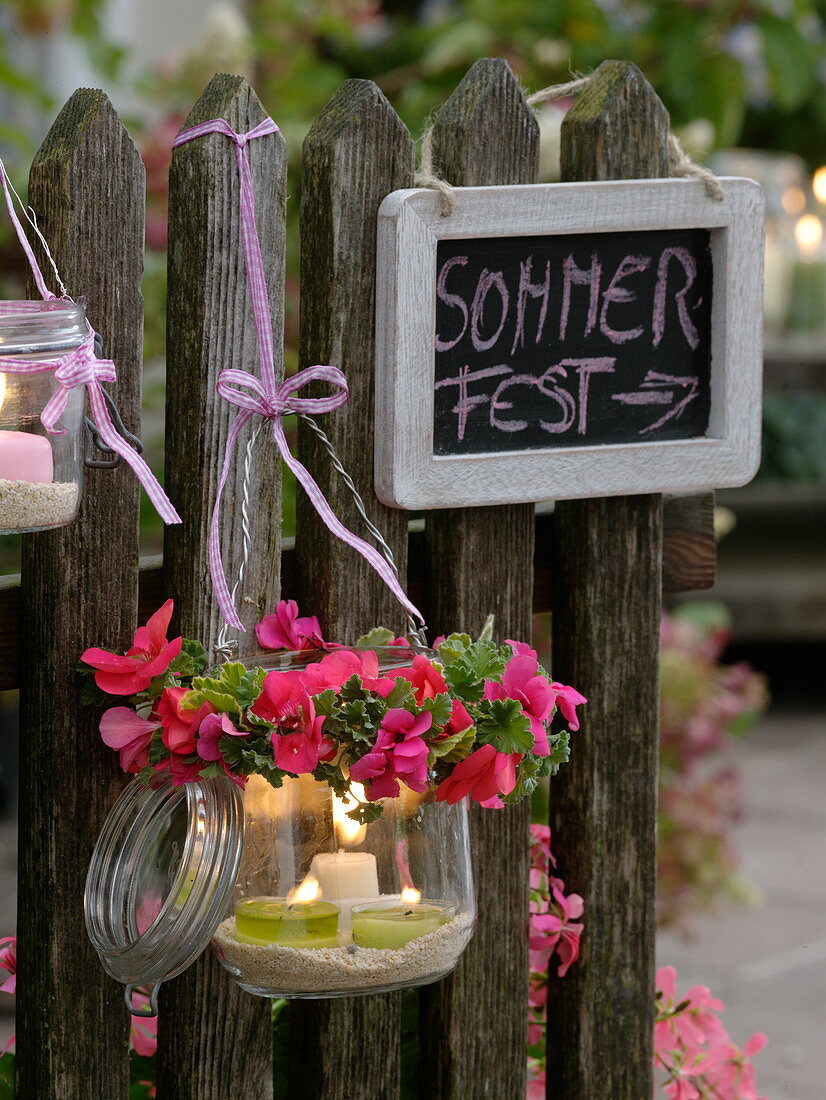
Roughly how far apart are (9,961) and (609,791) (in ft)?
2.12

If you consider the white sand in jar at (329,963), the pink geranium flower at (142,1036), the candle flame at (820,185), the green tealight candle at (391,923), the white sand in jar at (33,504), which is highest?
the candle flame at (820,185)

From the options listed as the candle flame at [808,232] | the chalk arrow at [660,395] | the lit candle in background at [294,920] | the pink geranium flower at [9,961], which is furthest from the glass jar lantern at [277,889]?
the candle flame at [808,232]

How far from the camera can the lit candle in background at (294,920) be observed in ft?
3.81

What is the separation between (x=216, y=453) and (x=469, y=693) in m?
0.34

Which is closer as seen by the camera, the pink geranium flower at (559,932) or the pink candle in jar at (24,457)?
the pink candle in jar at (24,457)

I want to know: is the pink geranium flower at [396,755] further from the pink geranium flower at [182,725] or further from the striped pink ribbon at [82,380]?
the striped pink ribbon at [82,380]

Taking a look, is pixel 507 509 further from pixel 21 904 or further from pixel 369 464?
pixel 21 904

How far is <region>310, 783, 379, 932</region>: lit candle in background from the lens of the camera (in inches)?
46.2

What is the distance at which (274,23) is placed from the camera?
4.41 metres

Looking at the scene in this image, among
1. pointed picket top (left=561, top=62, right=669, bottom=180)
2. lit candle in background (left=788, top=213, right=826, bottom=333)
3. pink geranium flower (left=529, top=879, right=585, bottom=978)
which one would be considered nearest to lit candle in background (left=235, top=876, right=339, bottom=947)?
pink geranium flower (left=529, top=879, right=585, bottom=978)

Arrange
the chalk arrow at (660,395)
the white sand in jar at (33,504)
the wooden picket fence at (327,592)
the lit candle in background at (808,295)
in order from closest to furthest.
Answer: the white sand in jar at (33,504) → the wooden picket fence at (327,592) → the chalk arrow at (660,395) → the lit candle in background at (808,295)

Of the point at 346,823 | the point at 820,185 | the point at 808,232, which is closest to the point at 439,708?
the point at 346,823

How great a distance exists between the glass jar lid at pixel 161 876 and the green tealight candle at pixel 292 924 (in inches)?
1.6

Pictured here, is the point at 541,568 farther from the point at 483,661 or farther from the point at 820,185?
the point at 820,185
